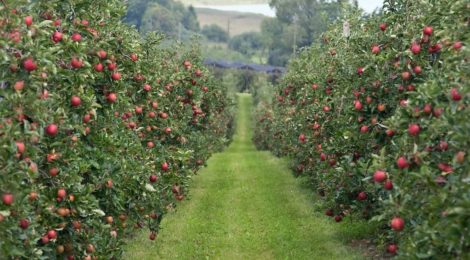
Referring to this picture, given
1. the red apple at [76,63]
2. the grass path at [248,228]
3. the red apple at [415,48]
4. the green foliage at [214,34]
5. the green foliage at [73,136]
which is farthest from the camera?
the green foliage at [214,34]

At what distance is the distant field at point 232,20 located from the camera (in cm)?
17862

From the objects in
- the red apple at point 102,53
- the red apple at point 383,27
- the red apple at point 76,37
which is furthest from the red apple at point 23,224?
the red apple at point 383,27

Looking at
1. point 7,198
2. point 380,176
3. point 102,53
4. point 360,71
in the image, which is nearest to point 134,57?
point 102,53

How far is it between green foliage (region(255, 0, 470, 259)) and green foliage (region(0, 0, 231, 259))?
3.05m

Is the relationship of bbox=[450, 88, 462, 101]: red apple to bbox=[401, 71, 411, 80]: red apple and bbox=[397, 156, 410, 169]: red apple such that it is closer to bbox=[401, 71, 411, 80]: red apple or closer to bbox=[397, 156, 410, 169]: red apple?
bbox=[397, 156, 410, 169]: red apple

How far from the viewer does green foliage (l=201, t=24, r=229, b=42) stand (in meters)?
151

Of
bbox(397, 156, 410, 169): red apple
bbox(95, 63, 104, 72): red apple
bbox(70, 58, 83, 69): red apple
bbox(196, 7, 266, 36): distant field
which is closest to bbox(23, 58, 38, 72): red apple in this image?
bbox(70, 58, 83, 69): red apple

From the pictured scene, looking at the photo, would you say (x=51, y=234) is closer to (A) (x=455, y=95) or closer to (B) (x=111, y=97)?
(B) (x=111, y=97)

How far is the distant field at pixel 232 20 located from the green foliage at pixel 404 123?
164 m

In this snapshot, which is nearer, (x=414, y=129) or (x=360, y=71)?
(x=414, y=129)

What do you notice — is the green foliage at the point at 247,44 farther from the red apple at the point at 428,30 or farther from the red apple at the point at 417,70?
the red apple at the point at 428,30

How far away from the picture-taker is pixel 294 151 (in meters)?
19.3

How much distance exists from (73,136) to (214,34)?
14698 cm

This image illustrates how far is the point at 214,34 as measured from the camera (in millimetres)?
151875
